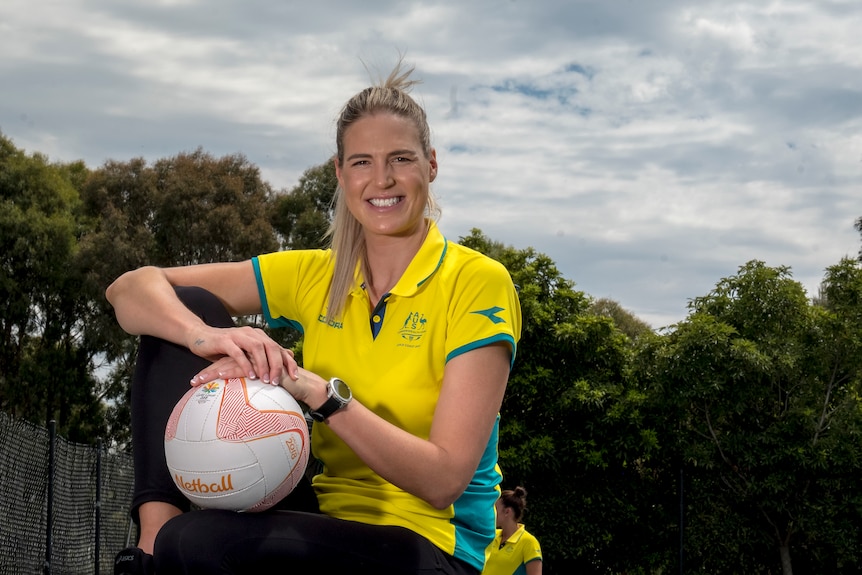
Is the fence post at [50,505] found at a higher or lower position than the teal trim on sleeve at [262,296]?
lower

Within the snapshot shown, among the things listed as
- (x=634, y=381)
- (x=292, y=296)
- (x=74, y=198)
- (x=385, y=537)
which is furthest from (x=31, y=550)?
(x=74, y=198)

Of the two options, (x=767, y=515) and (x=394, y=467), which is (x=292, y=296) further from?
(x=767, y=515)

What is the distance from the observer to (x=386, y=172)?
3.20m

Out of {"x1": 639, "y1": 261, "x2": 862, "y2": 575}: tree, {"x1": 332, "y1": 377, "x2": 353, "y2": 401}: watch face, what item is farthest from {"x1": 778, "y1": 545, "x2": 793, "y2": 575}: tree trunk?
{"x1": 332, "y1": 377, "x2": 353, "y2": 401}: watch face

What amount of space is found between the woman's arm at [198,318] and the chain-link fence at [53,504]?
4.61 meters

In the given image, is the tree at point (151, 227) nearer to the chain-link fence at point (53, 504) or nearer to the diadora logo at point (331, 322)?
the chain-link fence at point (53, 504)

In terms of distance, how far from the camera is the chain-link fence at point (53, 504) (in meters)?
8.62

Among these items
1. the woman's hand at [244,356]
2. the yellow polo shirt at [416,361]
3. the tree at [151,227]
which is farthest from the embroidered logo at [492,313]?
the tree at [151,227]

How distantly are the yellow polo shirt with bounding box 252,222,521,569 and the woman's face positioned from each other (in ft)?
0.44

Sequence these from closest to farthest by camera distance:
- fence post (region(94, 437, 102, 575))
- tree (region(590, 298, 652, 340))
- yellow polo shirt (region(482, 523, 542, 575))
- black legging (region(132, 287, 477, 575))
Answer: black legging (region(132, 287, 477, 575))
yellow polo shirt (region(482, 523, 542, 575))
fence post (region(94, 437, 102, 575))
tree (region(590, 298, 652, 340))

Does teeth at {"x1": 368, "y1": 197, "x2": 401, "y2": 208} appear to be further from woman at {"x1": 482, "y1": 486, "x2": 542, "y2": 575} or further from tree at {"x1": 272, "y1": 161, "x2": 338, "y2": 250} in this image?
tree at {"x1": 272, "y1": 161, "x2": 338, "y2": 250}

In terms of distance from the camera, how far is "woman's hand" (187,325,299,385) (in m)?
2.86

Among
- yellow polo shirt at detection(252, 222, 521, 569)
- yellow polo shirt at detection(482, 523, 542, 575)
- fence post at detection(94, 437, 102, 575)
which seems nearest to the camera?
yellow polo shirt at detection(252, 222, 521, 569)

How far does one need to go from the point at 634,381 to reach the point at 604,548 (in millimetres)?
3350
